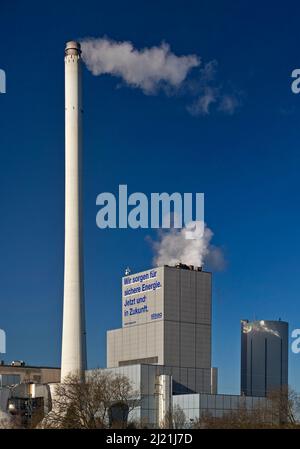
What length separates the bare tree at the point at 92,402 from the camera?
81625 mm

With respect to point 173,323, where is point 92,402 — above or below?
below

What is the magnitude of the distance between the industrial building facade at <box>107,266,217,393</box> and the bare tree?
20.1m

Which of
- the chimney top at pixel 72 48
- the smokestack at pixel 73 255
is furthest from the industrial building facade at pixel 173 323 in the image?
the chimney top at pixel 72 48

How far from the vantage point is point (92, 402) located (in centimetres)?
8712

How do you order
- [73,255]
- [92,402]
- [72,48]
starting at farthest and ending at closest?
[72,48]
[73,255]
[92,402]

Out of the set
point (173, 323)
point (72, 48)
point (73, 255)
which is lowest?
point (173, 323)

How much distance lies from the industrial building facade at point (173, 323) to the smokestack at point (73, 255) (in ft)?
73.0

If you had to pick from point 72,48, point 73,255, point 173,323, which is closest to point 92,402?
point 73,255

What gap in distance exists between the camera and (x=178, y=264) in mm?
139125

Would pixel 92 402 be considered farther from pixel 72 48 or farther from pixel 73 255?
pixel 72 48

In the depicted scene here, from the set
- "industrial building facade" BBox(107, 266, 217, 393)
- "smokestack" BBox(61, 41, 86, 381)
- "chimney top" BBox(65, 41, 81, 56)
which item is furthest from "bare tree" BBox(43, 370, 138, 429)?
"chimney top" BBox(65, 41, 81, 56)

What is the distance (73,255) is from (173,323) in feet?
98.7

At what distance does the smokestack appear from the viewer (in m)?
112

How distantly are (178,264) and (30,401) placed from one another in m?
40.2
